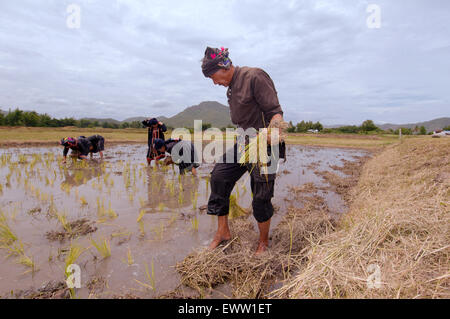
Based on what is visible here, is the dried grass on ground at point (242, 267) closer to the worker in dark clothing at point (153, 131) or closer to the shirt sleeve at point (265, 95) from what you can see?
the shirt sleeve at point (265, 95)

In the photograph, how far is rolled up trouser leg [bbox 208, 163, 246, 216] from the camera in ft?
7.04

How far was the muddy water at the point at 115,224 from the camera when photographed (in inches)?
69.1

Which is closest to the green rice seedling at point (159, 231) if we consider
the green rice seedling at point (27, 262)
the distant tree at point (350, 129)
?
the green rice seedling at point (27, 262)

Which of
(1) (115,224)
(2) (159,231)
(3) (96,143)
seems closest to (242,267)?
(2) (159,231)

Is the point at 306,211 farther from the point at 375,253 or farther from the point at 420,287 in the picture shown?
the point at 420,287

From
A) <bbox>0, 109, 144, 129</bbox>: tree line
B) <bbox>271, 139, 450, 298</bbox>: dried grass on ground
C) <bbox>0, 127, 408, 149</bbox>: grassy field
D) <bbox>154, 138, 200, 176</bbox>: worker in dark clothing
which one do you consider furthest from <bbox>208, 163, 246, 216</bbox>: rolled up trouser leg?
<bbox>0, 109, 144, 129</bbox>: tree line

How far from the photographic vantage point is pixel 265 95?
1.96 m

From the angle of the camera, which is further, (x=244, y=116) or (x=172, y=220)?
(x=172, y=220)

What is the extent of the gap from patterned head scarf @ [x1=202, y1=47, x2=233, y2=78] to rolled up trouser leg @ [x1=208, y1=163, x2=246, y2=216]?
938 mm

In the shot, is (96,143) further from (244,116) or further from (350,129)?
(350,129)

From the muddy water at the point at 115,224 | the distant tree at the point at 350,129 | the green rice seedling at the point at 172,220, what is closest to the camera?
the muddy water at the point at 115,224

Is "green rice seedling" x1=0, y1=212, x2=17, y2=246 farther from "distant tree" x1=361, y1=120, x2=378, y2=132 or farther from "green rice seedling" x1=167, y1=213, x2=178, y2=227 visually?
"distant tree" x1=361, y1=120, x2=378, y2=132

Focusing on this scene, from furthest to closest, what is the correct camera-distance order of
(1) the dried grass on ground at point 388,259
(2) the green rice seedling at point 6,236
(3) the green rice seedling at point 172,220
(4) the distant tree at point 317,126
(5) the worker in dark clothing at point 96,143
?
(4) the distant tree at point 317,126, (5) the worker in dark clothing at point 96,143, (3) the green rice seedling at point 172,220, (2) the green rice seedling at point 6,236, (1) the dried grass on ground at point 388,259

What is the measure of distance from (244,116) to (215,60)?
1.96 ft
